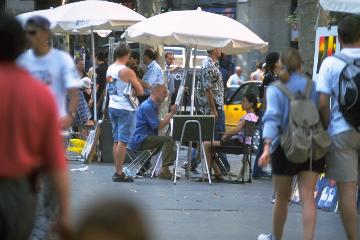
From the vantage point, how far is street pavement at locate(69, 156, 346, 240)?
8508 mm

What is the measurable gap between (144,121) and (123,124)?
0.37 meters

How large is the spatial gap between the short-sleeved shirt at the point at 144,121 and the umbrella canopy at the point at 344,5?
4.12 meters

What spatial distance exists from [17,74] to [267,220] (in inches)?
217

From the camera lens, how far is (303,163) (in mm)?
6750

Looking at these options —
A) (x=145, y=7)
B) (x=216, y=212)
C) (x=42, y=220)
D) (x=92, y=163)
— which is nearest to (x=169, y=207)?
(x=216, y=212)

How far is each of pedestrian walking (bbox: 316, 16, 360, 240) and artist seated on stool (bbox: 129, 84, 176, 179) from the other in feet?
18.9

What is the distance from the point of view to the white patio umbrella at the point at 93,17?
51.2 feet

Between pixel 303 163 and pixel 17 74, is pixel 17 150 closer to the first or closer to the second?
pixel 17 74

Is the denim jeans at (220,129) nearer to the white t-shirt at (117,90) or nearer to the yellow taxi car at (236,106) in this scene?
the white t-shirt at (117,90)

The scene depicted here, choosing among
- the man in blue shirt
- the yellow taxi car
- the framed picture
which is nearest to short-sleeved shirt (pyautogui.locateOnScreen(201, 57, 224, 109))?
the man in blue shirt

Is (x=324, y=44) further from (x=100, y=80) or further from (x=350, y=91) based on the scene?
(x=100, y=80)

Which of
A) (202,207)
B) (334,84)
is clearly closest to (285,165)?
(334,84)

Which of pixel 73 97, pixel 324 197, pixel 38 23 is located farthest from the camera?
pixel 324 197

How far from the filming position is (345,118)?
6.84 meters
